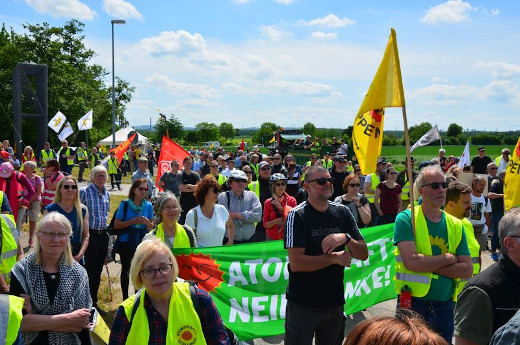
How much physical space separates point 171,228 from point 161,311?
2.53 metres

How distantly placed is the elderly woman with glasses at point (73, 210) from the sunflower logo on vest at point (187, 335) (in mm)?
3387

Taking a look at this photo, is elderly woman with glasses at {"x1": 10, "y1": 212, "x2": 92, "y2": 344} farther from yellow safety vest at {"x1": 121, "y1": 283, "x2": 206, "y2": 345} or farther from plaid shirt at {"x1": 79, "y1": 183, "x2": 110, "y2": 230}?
plaid shirt at {"x1": 79, "y1": 183, "x2": 110, "y2": 230}

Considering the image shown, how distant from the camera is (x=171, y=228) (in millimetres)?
5578

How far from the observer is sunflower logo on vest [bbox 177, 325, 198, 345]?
3.00 meters

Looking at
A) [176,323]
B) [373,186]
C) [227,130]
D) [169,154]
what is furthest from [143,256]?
[227,130]

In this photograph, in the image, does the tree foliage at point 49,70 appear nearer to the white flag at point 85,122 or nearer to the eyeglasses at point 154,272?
the white flag at point 85,122

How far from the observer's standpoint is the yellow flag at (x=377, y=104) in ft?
14.8

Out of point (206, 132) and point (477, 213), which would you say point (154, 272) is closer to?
point (477, 213)

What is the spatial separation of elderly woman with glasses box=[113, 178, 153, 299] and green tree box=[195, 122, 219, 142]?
87.2m

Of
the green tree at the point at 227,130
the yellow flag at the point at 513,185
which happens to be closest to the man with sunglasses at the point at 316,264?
the yellow flag at the point at 513,185

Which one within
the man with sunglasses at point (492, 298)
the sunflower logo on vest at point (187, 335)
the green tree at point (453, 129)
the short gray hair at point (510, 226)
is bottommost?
the sunflower logo on vest at point (187, 335)

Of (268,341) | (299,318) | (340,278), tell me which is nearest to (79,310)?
(299,318)

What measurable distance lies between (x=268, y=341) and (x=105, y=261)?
270cm

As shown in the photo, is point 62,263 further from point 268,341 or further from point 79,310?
point 268,341
